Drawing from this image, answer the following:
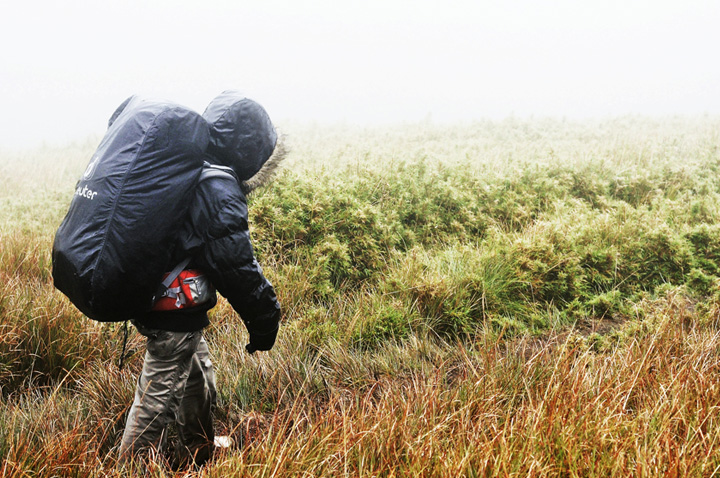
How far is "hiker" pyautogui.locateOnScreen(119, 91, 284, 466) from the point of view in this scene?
97.4 inches

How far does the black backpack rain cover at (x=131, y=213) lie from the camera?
2.28 meters

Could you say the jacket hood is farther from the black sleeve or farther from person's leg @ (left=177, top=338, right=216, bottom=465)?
person's leg @ (left=177, top=338, right=216, bottom=465)

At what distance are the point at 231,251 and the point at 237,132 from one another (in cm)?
70

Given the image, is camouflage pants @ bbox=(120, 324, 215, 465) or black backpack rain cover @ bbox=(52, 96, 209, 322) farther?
camouflage pants @ bbox=(120, 324, 215, 465)

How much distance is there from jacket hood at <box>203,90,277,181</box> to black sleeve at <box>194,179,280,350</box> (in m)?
0.31

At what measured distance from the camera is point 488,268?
4.99 meters

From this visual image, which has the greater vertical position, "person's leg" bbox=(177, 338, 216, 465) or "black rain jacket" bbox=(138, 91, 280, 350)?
"black rain jacket" bbox=(138, 91, 280, 350)

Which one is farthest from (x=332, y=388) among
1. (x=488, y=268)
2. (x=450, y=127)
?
(x=450, y=127)

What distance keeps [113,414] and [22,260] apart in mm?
3208

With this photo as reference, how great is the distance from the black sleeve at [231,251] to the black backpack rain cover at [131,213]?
15 cm

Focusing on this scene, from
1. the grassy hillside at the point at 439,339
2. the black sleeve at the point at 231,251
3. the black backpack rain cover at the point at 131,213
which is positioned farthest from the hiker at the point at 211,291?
the grassy hillside at the point at 439,339

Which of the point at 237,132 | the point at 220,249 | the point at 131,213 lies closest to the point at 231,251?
the point at 220,249

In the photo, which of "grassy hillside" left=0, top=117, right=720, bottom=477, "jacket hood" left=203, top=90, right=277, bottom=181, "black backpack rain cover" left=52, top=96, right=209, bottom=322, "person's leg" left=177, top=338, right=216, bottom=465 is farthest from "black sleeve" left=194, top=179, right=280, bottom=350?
"grassy hillside" left=0, top=117, right=720, bottom=477

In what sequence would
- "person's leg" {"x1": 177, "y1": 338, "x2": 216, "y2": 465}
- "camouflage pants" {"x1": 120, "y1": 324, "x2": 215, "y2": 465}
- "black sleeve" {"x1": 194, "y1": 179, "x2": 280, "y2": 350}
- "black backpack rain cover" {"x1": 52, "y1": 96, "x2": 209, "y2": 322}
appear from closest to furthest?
"black backpack rain cover" {"x1": 52, "y1": 96, "x2": 209, "y2": 322} → "black sleeve" {"x1": 194, "y1": 179, "x2": 280, "y2": 350} → "camouflage pants" {"x1": 120, "y1": 324, "x2": 215, "y2": 465} → "person's leg" {"x1": 177, "y1": 338, "x2": 216, "y2": 465}
